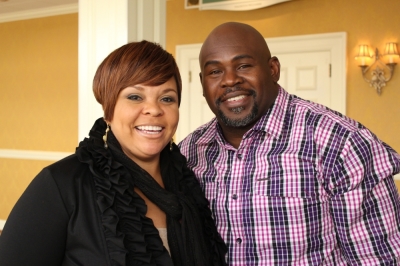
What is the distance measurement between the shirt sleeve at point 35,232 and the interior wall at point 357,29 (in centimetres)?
410

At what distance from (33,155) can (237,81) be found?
5.81 metres

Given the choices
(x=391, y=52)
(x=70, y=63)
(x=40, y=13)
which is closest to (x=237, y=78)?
(x=391, y=52)

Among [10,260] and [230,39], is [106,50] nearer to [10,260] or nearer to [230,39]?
[230,39]

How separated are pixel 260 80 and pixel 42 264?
964mm

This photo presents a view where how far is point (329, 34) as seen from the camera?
495cm

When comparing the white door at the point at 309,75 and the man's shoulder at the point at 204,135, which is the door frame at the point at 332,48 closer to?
the white door at the point at 309,75

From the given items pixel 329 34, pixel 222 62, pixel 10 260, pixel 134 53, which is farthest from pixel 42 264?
pixel 329 34

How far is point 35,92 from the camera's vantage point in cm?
705

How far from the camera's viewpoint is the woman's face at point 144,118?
58.7 inches

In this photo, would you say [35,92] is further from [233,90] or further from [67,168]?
[67,168]

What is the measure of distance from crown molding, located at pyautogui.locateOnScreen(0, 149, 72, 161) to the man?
5189 mm

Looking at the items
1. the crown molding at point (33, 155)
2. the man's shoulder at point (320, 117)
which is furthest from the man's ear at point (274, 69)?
the crown molding at point (33, 155)

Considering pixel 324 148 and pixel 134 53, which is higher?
pixel 134 53

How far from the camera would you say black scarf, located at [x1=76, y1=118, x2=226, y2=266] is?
1374 millimetres
